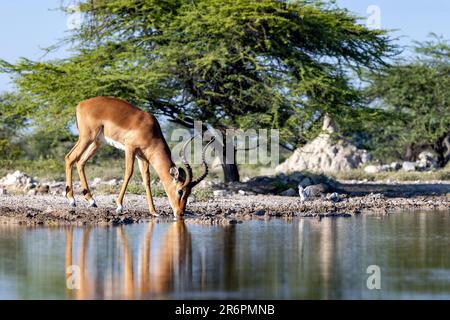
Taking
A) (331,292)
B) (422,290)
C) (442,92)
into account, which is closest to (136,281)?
(331,292)

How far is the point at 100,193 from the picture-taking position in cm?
2183

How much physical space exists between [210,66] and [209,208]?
5.12 metres

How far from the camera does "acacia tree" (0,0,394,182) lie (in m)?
22.9

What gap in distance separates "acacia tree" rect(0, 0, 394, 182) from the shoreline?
2513 millimetres

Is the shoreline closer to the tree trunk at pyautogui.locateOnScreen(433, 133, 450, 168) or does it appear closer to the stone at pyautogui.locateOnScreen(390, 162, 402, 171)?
the stone at pyautogui.locateOnScreen(390, 162, 402, 171)

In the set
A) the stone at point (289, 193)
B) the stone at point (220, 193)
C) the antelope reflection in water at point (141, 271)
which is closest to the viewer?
the antelope reflection in water at point (141, 271)

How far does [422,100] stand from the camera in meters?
41.9

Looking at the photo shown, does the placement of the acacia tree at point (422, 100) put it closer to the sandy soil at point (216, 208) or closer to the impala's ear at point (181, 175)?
the sandy soil at point (216, 208)

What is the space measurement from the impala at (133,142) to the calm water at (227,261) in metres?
0.95

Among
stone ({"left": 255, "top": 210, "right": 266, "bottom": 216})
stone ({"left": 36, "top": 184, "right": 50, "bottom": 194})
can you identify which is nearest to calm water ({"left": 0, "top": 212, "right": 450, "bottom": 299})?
stone ({"left": 255, "top": 210, "right": 266, "bottom": 216})

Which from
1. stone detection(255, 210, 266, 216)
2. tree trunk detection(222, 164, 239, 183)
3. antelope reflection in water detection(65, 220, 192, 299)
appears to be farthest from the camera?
tree trunk detection(222, 164, 239, 183)

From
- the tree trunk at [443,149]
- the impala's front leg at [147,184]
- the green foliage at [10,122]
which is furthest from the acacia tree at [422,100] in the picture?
the impala's front leg at [147,184]

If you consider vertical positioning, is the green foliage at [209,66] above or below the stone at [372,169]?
above

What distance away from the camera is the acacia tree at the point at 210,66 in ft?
75.0
